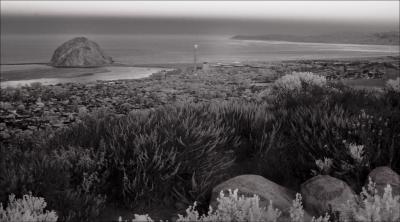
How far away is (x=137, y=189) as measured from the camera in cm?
442

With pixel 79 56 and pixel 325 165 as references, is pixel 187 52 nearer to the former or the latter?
pixel 79 56

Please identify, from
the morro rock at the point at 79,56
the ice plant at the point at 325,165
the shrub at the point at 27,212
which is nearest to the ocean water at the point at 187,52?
the morro rock at the point at 79,56

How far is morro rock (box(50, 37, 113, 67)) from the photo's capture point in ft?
99.5

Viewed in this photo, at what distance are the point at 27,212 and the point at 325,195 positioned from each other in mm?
2792

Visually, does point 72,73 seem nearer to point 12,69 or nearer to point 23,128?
point 12,69

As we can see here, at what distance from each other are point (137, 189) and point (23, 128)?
211 inches

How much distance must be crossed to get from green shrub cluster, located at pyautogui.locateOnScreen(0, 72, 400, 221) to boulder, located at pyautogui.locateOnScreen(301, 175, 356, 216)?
45 centimetres

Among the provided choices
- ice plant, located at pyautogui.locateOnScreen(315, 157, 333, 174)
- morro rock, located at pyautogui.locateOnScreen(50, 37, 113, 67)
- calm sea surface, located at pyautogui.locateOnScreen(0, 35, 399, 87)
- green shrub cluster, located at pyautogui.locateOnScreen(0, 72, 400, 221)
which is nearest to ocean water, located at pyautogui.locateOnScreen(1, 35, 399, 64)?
calm sea surface, located at pyautogui.locateOnScreen(0, 35, 399, 87)

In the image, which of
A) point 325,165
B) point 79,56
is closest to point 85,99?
point 325,165

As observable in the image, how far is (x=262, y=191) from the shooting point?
4.20 meters

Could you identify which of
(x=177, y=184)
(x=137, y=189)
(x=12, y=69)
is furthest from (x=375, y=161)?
(x=12, y=69)

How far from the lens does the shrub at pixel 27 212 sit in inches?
125

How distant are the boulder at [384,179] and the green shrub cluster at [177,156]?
182mm

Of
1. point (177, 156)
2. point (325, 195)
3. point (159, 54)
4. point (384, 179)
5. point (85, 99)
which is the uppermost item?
point (159, 54)
